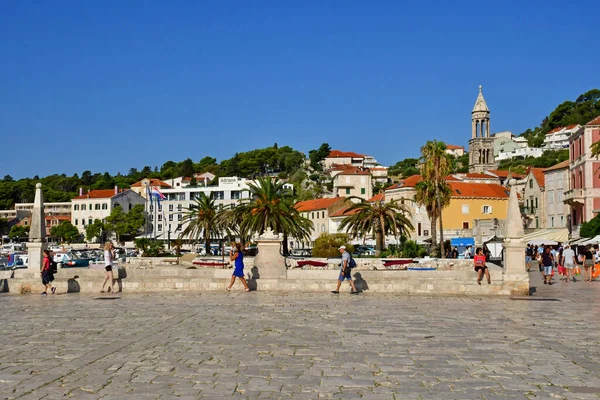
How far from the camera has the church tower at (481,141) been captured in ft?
490

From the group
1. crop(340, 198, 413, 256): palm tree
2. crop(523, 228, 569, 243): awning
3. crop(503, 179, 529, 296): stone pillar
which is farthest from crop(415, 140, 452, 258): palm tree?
crop(503, 179, 529, 296): stone pillar

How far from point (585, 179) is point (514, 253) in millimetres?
42799

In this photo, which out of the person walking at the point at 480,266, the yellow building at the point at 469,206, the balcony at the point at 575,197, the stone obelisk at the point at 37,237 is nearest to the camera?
the person walking at the point at 480,266

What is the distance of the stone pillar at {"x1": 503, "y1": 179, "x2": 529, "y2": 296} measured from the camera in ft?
69.1

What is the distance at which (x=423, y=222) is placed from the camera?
300 ft

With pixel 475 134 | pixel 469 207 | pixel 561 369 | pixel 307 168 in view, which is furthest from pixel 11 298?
pixel 307 168

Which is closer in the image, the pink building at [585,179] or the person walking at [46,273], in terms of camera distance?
the person walking at [46,273]

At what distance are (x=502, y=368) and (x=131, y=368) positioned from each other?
15.8 ft

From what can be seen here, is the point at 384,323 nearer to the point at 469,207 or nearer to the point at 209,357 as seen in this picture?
the point at 209,357

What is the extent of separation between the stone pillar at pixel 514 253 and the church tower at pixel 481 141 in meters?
132

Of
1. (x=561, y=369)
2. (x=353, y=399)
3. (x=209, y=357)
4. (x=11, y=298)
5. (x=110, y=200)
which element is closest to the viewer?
(x=353, y=399)

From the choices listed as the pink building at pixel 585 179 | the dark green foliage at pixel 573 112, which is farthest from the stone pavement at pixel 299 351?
the dark green foliage at pixel 573 112

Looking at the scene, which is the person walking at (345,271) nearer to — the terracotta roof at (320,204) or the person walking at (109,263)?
the person walking at (109,263)

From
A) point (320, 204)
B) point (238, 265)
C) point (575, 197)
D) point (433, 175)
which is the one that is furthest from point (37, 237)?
point (320, 204)
